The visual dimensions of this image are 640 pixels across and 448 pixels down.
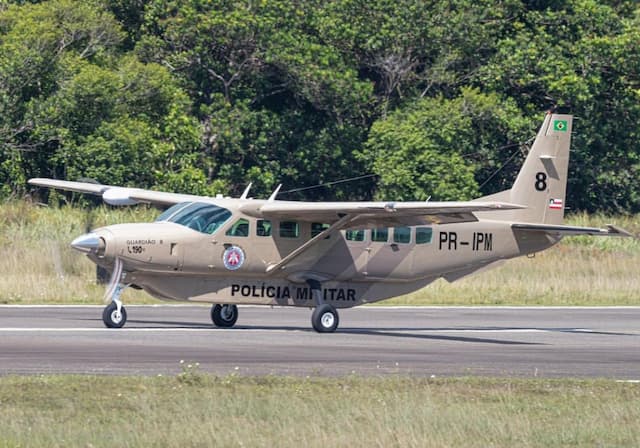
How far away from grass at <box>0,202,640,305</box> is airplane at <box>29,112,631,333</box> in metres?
5.44

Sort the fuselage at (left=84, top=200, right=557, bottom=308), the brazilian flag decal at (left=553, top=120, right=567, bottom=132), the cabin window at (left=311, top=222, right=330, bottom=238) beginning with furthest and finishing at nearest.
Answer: the brazilian flag decal at (left=553, top=120, right=567, bottom=132)
the cabin window at (left=311, top=222, right=330, bottom=238)
the fuselage at (left=84, top=200, right=557, bottom=308)

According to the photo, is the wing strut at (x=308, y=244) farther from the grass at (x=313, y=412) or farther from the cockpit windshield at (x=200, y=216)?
the grass at (x=313, y=412)

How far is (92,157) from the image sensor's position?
40750 mm

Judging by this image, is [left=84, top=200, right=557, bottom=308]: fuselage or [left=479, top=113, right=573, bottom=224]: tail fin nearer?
[left=84, top=200, right=557, bottom=308]: fuselage

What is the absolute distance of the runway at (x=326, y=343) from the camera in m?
16.7

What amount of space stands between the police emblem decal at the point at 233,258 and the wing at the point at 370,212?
720 millimetres

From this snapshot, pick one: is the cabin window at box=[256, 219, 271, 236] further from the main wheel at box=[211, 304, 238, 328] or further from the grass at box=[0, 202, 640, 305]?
the grass at box=[0, 202, 640, 305]

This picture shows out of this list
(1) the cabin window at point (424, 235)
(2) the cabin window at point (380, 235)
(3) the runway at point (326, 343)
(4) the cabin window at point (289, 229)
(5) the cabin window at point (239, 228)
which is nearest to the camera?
(3) the runway at point (326, 343)

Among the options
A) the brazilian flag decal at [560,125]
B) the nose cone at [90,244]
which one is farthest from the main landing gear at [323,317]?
the brazilian flag decal at [560,125]

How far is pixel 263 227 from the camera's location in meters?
22.8

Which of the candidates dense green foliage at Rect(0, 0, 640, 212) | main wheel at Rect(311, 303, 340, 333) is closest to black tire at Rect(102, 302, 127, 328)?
main wheel at Rect(311, 303, 340, 333)

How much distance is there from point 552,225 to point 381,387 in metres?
11.9

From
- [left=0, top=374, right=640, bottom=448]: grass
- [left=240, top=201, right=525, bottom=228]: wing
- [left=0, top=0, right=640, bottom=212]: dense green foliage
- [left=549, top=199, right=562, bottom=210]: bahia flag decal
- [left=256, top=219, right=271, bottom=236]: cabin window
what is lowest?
[left=0, top=374, right=640, bottom=448]: grass

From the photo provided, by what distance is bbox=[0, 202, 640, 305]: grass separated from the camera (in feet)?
101
